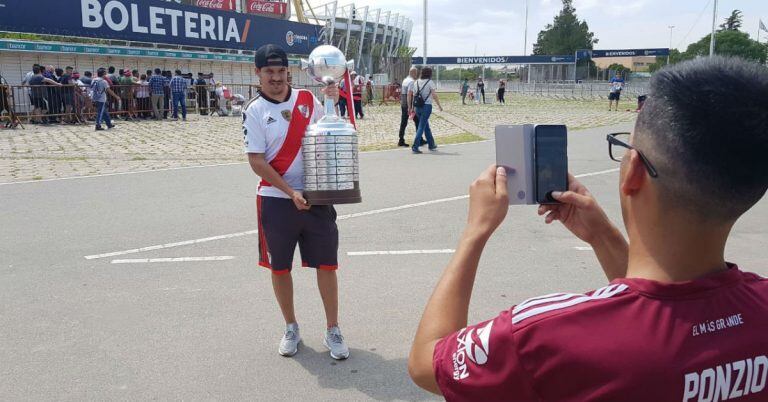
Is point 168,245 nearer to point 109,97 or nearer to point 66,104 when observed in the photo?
point 66,104

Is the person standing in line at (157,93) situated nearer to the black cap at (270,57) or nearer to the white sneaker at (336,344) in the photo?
the black cap at (270,57)

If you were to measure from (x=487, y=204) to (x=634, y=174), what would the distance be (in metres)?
0.35

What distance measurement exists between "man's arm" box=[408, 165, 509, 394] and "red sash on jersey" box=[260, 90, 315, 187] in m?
2.56

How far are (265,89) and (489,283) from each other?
8.31ft

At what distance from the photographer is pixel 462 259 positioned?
1.50m

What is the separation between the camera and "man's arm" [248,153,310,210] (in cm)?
381

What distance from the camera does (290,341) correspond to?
408cm

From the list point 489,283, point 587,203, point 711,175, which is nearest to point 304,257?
point 489,283

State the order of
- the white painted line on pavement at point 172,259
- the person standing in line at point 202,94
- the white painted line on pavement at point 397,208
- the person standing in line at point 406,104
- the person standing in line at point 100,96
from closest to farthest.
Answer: the white painted line on pavement at point 172,259 → the white painted line on pavement at point 397,208 → the person standing in line at point 406,104 → the person standing in line at point 100,96 → the person standing in line at point 202,94

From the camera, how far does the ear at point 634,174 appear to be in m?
1.32

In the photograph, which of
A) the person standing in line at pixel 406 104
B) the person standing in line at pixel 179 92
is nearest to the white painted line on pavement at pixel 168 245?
the person standing in line at pixel 406 104

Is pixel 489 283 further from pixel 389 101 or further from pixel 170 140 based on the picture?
pixel 389 101

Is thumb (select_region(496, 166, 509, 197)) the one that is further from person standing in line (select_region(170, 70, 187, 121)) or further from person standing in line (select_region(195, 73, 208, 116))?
person standing in line (select_region(195, 73, 208, 116))

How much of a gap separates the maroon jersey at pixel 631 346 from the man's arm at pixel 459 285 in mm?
139
